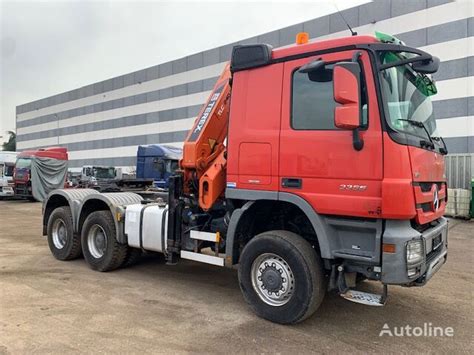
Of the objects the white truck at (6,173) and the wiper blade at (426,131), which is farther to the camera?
the white truck at (6,173)

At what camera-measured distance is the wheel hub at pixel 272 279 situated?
4.43 metres

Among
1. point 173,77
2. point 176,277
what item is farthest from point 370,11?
point 176,277

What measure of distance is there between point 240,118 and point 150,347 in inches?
105

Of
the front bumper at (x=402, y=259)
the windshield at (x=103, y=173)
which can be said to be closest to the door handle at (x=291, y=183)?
the front bumper at (x=402, y=259)

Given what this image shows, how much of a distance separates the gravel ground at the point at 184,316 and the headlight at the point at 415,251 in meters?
0.89

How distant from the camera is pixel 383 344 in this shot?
4.08 m

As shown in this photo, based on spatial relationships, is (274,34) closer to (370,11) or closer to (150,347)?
(370,11)

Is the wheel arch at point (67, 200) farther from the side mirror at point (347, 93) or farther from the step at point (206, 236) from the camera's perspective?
the side mirror at point (347, 93)

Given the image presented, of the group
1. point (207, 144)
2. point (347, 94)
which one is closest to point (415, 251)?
point (347, 94)

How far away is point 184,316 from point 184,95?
29265 mm

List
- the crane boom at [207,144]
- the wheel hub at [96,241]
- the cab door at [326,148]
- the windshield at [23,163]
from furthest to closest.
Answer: the windshield at [23,163] → the wheel hub at [96,241] → the crane boom at [207,144] → the cab door at [326,148]

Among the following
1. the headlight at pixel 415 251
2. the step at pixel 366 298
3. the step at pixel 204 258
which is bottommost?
the step at pixel 366 298

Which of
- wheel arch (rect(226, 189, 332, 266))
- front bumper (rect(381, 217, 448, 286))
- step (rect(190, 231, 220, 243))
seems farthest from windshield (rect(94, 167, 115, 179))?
front bumper (rect(381, 217, 448, 286))

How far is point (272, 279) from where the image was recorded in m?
4.52
